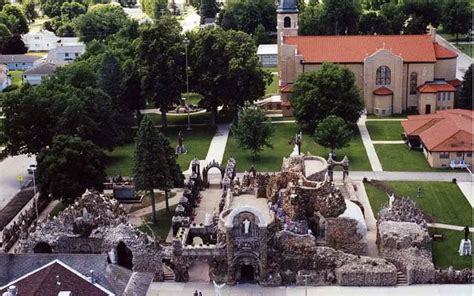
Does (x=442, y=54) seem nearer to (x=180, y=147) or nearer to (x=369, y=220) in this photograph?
(x=180, y=147)

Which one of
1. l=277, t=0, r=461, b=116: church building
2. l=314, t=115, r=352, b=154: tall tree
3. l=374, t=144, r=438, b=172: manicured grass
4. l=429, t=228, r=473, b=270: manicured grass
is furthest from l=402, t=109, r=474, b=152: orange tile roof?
l=429, t=228, r=473, b=270: manicured grass

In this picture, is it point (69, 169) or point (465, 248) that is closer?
point (465, 248)

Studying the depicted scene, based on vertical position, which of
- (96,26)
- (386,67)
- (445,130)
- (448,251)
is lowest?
(448,251)

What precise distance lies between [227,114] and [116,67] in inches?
592

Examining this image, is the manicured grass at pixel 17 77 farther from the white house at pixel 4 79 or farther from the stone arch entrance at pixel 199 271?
the stone arch entrance at pixel 199 271

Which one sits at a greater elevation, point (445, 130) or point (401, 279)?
point (445, 130)

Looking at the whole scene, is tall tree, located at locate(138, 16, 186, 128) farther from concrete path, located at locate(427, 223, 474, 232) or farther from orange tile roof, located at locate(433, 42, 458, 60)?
concrete path, located at locate(427, 223, 474, 232)

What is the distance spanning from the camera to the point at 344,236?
48.7m

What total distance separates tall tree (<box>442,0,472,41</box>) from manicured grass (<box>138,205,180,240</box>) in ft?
268

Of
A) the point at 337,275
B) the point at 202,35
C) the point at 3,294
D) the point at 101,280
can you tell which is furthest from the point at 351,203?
the point at 202,35

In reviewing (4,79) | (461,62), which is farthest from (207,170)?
(461,62)

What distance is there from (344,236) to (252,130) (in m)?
23.4

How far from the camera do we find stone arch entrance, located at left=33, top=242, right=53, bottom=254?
1865 inches

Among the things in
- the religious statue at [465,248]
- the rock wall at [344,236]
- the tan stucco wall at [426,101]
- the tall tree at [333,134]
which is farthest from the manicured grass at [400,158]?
the rock wall at [344,236]
